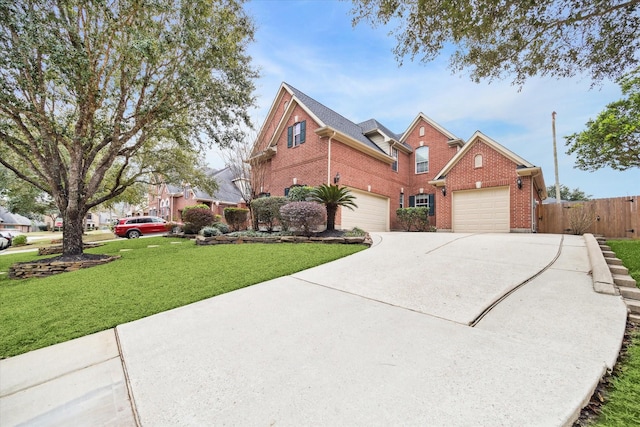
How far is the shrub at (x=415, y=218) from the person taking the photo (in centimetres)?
1448

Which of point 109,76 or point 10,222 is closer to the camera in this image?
point 109,76

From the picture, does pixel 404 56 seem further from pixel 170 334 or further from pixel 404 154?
pixel 404 154

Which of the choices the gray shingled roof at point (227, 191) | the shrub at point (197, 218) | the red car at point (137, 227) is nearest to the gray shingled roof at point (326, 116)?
the shrub at point (197, 218)

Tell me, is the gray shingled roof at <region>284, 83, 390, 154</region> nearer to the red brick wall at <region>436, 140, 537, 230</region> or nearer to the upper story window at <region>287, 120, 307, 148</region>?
the upper story window at <region>287, 120, 307, 148</region>

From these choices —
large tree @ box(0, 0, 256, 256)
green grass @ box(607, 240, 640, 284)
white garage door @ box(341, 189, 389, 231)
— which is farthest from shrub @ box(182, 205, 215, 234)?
green grass @ box(607, 240, 640, 284)

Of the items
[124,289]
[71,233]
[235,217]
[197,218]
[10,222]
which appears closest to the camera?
[124,289]

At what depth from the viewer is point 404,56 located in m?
6.03

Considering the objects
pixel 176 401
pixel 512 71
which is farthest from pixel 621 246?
pixel 176 401

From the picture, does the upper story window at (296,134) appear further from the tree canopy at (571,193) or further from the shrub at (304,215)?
the tree canopy at (571,193)

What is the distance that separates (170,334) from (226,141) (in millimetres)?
8047

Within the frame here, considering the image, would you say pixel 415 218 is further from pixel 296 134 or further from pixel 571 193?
pixel 571 193

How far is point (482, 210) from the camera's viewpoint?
1237 cm

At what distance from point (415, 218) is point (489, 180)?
402cm

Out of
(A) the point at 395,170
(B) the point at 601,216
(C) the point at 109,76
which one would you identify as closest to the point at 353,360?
(C) the point at 109,76
